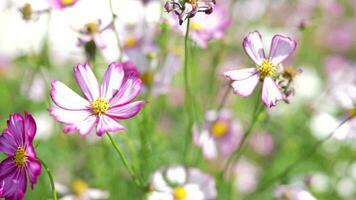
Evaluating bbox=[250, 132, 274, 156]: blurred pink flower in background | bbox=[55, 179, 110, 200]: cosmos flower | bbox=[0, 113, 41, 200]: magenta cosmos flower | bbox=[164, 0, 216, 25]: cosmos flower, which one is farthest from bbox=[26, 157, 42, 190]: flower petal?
bbox=[250, 132, 274, 156]: blurred pink flower in background

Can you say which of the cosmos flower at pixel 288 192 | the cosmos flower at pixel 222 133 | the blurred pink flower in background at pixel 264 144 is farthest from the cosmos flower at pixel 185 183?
the blurred pink flower in background at pixel 264 144

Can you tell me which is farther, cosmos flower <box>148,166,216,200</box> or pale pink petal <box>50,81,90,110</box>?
cosmos flower <box>148,166,216,200</box>

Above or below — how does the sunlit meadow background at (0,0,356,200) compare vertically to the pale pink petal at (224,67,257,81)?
above

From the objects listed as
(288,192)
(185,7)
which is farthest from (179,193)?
(185,7)

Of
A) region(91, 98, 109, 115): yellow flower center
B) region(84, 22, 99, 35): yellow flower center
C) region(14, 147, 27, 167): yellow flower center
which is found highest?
region(84, 22, 99, 35): yellow flower center

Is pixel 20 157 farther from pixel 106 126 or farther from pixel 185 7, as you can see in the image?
pixel 185 7

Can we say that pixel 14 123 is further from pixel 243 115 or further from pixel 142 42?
pixel 243 115

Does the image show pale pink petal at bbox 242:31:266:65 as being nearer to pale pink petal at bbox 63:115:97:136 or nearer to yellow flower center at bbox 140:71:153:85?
pale pink petal at bbox 63:115:97:136
